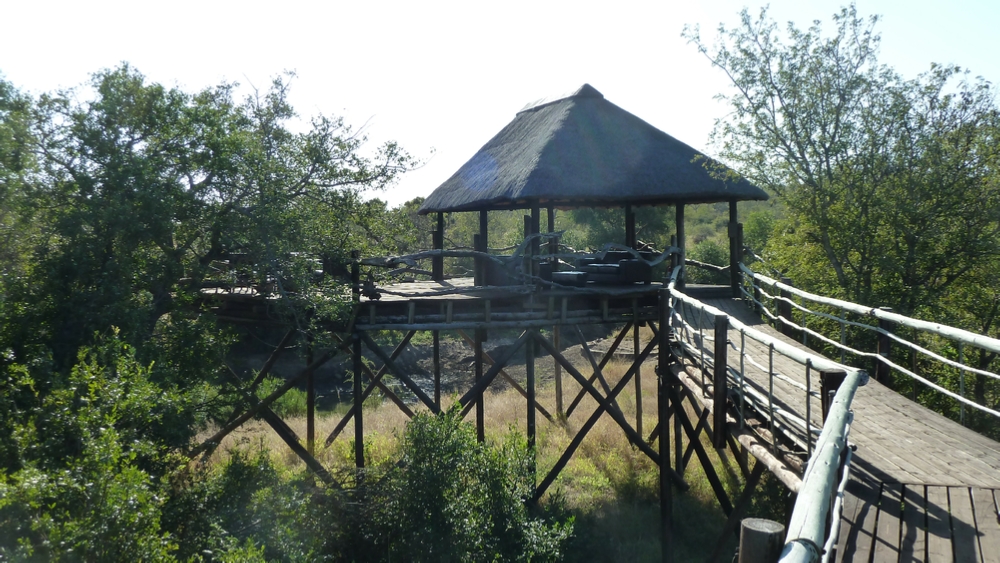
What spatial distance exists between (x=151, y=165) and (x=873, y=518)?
293 inches

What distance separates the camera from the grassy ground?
31.0ft

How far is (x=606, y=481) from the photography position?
11.4m

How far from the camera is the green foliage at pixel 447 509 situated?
271 inches

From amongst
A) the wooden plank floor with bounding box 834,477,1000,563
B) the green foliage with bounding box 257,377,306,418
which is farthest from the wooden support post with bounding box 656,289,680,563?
the green foliage with bounding box 257,377,306,418

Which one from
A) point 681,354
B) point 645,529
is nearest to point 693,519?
point 645,529

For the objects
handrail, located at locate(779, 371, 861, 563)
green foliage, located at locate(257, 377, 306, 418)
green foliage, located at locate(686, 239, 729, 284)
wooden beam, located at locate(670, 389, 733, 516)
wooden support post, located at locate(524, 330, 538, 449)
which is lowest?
green foliage, located at locate(257, 377, 306, 418)

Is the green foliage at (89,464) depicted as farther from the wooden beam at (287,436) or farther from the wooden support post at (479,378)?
the wooden support post at (479,378)

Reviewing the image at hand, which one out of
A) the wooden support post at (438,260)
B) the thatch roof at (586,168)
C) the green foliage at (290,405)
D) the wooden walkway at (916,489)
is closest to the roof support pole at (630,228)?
the thatch roof at (586,168)

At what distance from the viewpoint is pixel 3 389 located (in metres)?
6.39

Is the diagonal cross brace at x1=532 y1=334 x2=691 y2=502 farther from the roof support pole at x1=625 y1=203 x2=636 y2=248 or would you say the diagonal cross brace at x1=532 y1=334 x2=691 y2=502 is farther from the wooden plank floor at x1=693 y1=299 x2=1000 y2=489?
the wooden plank floor at x1=693 y1=299 x2=1000 y2=489

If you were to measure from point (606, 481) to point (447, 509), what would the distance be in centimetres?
518

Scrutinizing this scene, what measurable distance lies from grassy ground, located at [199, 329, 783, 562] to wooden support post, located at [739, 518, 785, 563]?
6.26m

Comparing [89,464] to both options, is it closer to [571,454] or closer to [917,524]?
[917,524]

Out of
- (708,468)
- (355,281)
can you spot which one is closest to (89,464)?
(355,281)
